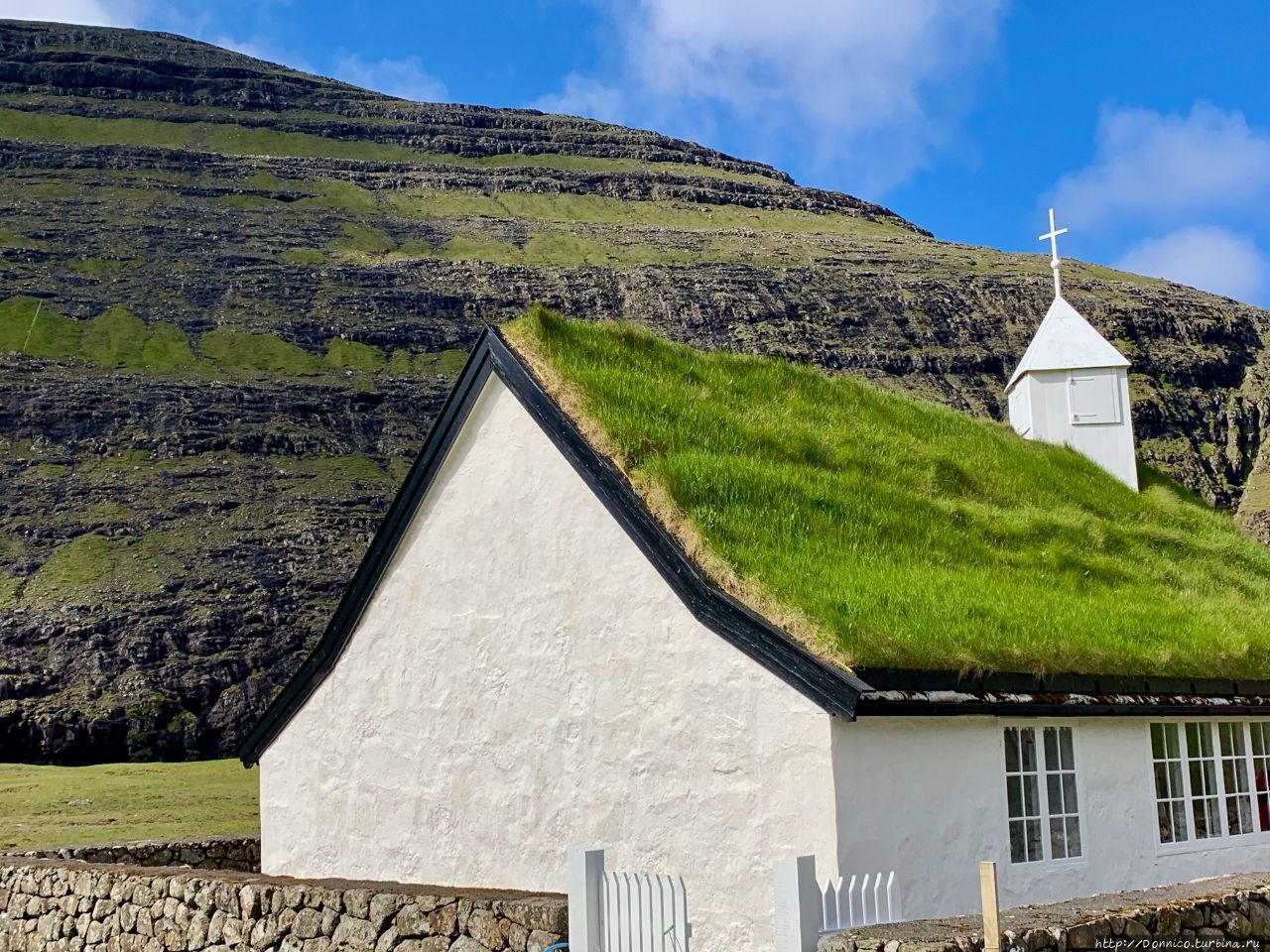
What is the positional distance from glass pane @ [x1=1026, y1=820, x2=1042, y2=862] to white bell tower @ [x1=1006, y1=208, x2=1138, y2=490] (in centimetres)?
1022

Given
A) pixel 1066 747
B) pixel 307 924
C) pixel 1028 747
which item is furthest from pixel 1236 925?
pixel 307 924

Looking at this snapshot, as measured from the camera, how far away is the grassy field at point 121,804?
118 feet

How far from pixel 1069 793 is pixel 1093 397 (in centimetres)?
1077

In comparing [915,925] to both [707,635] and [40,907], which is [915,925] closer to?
[707,635]

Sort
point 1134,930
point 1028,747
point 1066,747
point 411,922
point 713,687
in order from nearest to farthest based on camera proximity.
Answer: point 1134,930 → point 411,922 → point 713,687 → point 1028,747 → point 1066,747

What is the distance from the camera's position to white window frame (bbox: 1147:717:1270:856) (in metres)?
12.0

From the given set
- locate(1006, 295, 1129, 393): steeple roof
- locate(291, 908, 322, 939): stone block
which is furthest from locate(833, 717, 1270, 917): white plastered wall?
locate(1006, 295, 1129, 393): steeple roof

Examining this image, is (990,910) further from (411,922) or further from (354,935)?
(354,935)

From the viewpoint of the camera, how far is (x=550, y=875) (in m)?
11.6

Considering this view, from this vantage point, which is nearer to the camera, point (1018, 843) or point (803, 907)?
point (803, 907)

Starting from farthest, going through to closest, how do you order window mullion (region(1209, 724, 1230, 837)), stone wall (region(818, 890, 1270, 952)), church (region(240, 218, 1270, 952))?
1. window mullion (region(1209, 724, 1230, 837))
2. church (region(240, 218, 1270, 952))
3. stone wall (region(818, 890, 1270, 952))

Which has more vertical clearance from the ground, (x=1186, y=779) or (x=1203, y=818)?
(x=1186, y=779)

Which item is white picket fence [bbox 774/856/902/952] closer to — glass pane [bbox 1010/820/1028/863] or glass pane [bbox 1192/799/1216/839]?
glass pane [bbox 1010/820/1028/863]

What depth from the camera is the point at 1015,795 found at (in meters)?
10.8
